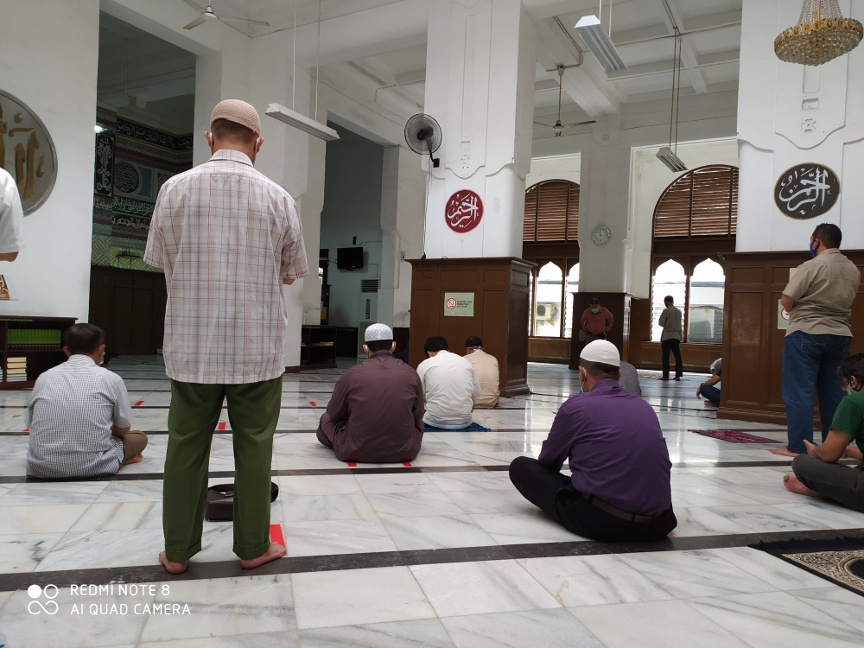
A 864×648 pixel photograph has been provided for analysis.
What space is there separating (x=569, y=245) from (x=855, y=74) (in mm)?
8546

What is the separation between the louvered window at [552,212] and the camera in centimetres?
1390

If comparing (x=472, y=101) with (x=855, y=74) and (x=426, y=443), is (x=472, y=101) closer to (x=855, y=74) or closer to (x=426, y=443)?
(x=855, y=74)

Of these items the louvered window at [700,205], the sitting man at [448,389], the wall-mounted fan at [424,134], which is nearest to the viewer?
the sitting man at [448,389]

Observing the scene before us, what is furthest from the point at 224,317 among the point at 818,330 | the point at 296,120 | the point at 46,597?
the point at 296,120

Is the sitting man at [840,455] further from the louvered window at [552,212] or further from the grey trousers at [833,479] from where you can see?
the louvered window at [552,212]

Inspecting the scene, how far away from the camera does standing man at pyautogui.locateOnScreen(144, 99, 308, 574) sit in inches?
69.6

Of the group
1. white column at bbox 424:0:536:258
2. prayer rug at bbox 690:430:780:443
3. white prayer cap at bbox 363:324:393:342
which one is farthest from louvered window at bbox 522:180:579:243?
white prayer cap at bbox 363:324:393:342

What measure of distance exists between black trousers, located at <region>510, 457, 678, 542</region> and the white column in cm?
469

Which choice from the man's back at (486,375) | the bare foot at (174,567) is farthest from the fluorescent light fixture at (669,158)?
the bare foot at (174,567)

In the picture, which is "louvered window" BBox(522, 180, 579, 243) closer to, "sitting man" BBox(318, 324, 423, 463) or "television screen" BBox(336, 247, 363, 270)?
"television screen" BBox(336, 247, 363, 270)

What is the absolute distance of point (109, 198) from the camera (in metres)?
10.9

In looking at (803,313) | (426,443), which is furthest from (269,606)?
(803,313)

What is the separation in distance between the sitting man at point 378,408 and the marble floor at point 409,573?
0.59 ft

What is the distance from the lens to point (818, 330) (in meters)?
3.83
